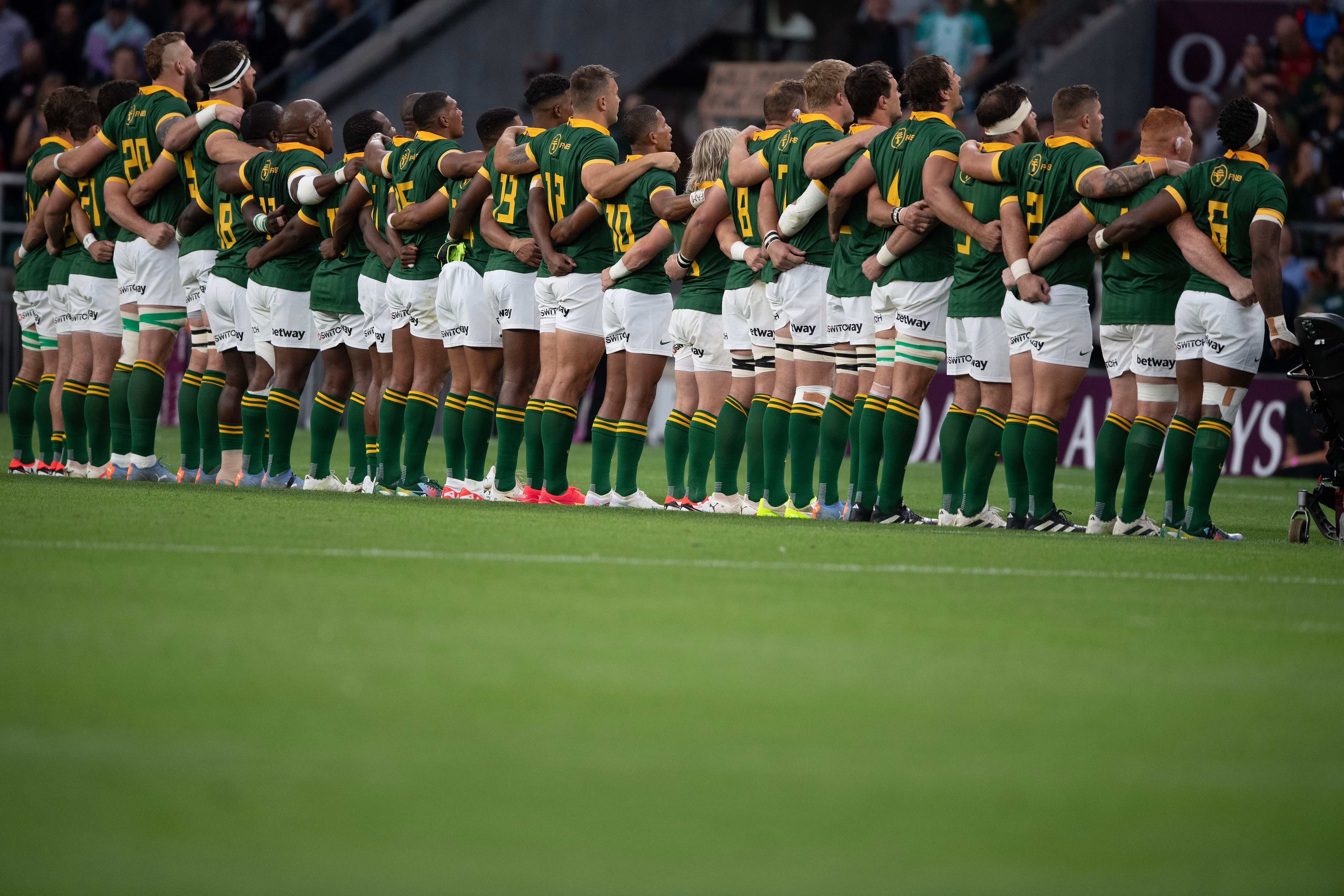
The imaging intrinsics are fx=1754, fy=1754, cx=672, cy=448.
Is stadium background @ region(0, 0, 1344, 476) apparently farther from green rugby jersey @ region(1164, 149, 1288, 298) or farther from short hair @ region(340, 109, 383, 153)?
green rugby jersey @ region(1164, 149, 1288, 298)

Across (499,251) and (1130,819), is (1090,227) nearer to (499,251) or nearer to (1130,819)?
(499,251)

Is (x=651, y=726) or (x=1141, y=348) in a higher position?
(x=1141, y=348)

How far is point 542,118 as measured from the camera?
1023 centimetres

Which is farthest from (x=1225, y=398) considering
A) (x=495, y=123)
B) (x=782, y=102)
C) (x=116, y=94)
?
(x=116, y=94)

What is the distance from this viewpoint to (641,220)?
9742 millimetres

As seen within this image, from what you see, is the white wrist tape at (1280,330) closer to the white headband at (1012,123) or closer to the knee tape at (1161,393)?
the knee tape at (1161,393)

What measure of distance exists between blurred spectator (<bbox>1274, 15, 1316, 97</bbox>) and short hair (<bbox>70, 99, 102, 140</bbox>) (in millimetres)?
13025

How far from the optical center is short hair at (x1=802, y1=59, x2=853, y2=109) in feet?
30.5

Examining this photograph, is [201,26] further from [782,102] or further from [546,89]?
[782,102]

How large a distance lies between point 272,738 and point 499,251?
6962mm

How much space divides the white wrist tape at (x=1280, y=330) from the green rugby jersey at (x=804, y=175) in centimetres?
229

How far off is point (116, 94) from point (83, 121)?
12.8 inches

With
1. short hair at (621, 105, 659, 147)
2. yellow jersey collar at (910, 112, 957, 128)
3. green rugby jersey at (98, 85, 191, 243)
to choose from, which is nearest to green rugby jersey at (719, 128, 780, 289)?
short hair at (621, 105, 659, 147)

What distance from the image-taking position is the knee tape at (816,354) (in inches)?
366
